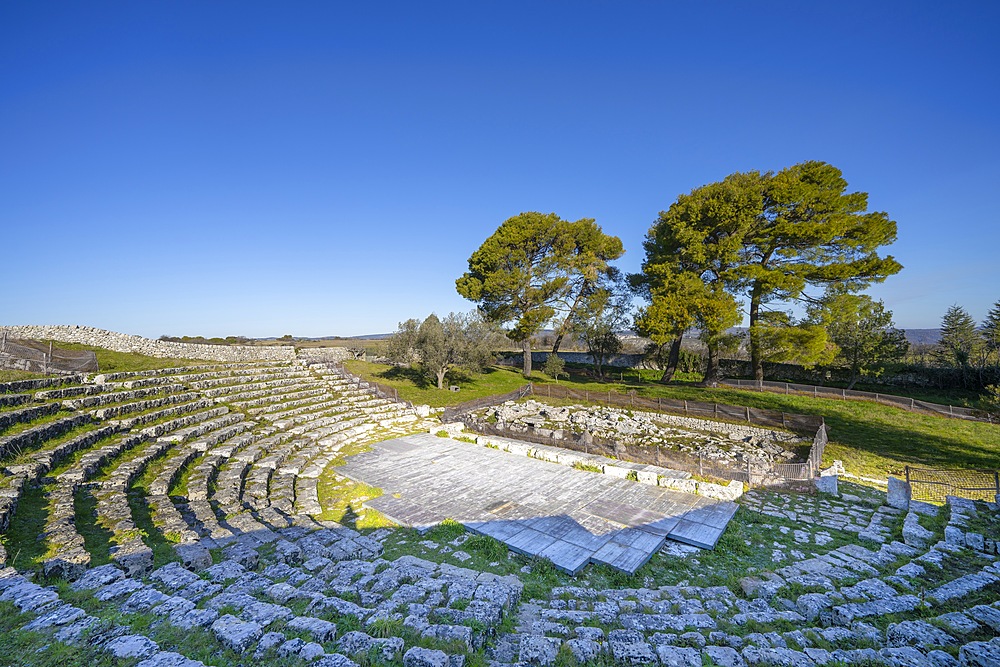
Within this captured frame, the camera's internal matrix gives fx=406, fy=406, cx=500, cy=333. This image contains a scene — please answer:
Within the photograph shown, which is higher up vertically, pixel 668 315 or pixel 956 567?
pixel 668 315

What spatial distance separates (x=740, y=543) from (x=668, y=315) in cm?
1868

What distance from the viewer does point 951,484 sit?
29.9 feet

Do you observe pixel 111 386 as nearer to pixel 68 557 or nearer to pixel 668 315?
pixel 68 557

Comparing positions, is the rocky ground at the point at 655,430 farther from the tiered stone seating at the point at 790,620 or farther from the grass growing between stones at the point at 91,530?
the grass growing between stones at the point at 91,530

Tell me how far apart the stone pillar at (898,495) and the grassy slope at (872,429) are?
209 cm

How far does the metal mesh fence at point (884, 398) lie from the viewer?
16125 millimetres

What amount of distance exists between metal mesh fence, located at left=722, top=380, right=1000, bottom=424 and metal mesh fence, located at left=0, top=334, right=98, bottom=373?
30.4 meters

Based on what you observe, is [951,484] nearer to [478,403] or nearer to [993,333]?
[478,403]

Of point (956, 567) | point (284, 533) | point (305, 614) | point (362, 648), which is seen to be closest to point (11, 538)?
point (284, 533)

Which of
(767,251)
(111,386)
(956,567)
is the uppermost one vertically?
(767,251)

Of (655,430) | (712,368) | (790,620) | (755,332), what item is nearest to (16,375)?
(790,620)

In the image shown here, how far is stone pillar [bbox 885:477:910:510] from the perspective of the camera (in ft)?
28.2

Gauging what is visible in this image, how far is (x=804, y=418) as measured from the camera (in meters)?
15.2

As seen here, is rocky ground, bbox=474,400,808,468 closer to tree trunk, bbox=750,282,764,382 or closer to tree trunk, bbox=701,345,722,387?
tree trunk, bbox=701,345,722,387
